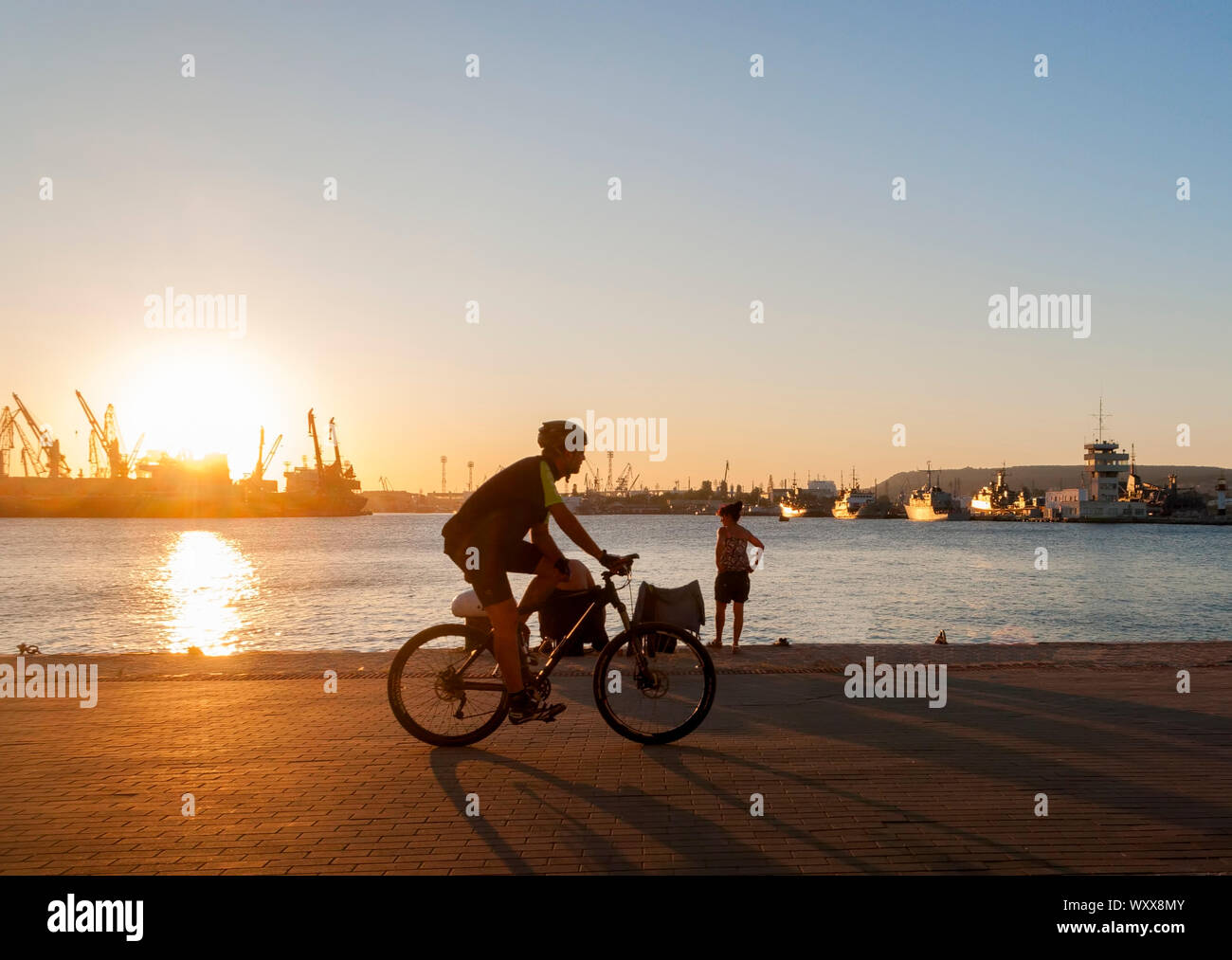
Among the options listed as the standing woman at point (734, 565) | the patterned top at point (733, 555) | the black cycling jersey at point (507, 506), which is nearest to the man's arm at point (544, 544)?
the black cycling jersey at point (507, 506)

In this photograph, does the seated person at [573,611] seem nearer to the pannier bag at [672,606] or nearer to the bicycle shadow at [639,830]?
the bicycle shadow at [639,830]

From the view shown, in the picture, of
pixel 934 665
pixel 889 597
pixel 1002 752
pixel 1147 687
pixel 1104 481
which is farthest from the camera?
pixel 1104 481

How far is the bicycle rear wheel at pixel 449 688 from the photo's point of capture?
675 centimetres

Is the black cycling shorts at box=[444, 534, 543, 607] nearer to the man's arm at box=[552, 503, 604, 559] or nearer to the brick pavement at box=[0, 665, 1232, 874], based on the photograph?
the man's arm at box=[552, 503, 604, 559]

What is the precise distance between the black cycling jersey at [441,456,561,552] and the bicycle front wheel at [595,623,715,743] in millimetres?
1003

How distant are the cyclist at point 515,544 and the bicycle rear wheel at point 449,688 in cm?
20

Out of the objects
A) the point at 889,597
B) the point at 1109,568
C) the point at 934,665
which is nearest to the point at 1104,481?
the point at 1109,568

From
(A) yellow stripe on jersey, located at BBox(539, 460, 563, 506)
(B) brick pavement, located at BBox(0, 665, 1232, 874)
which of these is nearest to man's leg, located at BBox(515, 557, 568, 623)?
(A) yellow stripe on jersey, located at BBox(539, 460, 563, 506)

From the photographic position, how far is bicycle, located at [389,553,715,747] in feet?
22.0

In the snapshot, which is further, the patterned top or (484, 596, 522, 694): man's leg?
the patterned top
